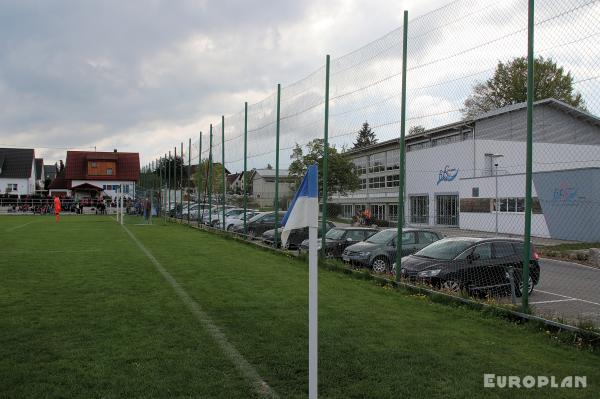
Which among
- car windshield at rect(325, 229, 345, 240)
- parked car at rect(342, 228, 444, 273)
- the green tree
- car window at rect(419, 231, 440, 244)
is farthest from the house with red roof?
car window at rect(419, 231, 440, 244)

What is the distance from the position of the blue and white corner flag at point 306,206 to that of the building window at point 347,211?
1658 cm

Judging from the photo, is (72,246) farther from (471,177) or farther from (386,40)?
(471,177)

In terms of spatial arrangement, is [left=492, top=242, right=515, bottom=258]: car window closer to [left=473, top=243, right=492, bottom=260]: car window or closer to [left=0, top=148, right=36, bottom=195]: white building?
[left=473, top=243, right=492, bottom=260]: car window

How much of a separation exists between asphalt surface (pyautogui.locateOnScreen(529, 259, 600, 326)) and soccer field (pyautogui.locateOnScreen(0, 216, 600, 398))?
262 cm

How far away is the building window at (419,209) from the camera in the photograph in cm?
1454

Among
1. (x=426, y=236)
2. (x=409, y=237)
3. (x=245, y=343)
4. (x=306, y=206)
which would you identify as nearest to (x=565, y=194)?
(x=426, y=236)

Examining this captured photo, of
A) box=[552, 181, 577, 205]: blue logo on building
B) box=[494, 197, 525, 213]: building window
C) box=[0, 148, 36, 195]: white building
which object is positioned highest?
box=[0, 148, 36, 195]: white building

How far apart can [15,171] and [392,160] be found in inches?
3027

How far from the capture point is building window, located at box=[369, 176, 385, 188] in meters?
22.4

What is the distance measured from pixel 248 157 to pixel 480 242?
12245 millimetres

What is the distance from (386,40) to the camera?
1152 centimetres

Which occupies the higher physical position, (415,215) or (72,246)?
(415,215)

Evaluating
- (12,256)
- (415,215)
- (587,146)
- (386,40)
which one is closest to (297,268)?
(415,215)

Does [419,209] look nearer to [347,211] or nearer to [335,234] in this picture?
[335,234]
